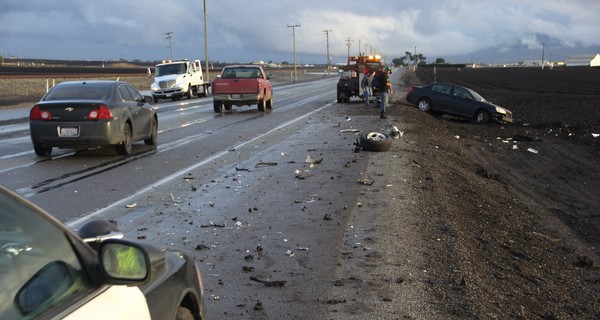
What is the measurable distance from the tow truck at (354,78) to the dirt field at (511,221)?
11.9m

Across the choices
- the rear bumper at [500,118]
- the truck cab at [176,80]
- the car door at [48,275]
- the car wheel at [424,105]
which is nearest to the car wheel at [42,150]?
the car door at [48,275]

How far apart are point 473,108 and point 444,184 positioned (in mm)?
16908

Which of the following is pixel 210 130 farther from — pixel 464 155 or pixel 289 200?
pixel 289 200

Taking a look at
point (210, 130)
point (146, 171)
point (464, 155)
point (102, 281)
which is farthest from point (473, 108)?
point (102, 281)

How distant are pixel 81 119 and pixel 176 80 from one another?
28.3 meters

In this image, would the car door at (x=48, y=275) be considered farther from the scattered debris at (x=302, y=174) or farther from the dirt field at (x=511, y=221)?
the scattered debris at (x=302, y=174)

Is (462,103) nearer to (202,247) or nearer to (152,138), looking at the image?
(152,138)

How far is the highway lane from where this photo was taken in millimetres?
9055

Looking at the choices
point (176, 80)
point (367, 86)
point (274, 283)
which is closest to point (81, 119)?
point (274, 283)

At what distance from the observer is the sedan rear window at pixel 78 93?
523 inches

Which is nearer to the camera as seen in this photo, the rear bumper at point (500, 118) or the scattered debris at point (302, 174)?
the scattered debris at point (302, 174)

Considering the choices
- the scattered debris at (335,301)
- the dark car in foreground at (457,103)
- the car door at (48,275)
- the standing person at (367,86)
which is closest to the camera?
the car door at (48,275)

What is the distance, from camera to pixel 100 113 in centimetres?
1290

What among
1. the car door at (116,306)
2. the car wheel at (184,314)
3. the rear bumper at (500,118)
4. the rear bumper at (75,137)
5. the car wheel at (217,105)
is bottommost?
the rear bumper at (500,118)
